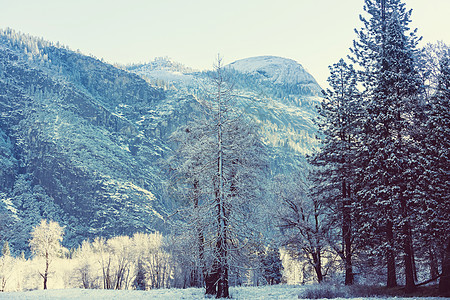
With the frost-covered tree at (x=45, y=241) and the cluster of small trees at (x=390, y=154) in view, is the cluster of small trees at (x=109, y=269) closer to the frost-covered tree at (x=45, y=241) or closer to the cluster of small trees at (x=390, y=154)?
the frost-covered tree at (x=45, y=241)

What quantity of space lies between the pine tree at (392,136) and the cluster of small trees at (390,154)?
52mm

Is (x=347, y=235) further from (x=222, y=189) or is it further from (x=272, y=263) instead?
(x=272, y=263)

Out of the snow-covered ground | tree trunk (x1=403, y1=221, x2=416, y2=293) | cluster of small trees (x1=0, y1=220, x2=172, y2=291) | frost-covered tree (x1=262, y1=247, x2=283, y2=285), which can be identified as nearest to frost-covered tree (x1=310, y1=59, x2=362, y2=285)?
tree trunk (x1=403, y1=221, x2=416, y2=293)

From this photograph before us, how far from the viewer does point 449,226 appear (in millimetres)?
16156

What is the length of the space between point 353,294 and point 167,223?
11.1 metres

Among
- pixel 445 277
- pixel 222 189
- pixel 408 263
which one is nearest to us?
pixel 445 277

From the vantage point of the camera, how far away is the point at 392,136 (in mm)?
18844

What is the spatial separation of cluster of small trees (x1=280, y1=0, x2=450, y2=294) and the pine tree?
52mm

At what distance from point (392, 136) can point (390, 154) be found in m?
1.29

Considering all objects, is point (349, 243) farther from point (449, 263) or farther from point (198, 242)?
point (198, 242)

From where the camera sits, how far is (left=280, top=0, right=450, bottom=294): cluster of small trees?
55.8 ft

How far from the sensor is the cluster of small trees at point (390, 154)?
17.0 m

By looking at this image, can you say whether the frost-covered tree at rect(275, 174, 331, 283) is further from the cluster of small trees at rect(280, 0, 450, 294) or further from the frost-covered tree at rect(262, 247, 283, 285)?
the frost-covered tree at rect(262, 247, 283, 285)

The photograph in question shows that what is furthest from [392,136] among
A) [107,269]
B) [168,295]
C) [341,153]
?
[107,269]
